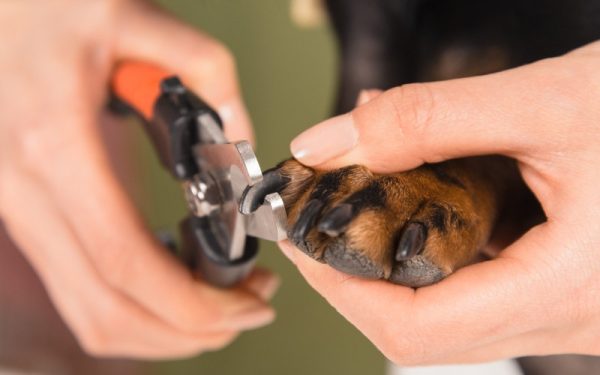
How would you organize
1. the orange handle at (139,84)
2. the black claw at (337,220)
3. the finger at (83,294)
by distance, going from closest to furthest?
the black claw at (337,220) < the orange handle at (139,84) < the finger at (83,294)

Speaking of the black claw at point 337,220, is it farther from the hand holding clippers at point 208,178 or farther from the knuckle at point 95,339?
the knuckle at point 95,339

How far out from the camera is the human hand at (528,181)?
580mm

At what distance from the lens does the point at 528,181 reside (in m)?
0.64

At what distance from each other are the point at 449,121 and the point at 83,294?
2.19 feet

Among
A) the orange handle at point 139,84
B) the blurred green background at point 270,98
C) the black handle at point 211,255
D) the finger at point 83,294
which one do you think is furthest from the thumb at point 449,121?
the blurred green background at point 270,98

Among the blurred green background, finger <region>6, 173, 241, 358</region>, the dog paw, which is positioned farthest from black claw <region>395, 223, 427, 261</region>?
the blurred green background

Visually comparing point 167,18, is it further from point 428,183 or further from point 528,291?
point 528,291

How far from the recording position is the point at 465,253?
2.08 feet

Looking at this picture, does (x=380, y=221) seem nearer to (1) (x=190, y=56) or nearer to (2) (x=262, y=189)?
(2) (x=262, y=189)

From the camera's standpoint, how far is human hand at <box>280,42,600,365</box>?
580mm

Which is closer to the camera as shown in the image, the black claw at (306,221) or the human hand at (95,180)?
the black claw at (306,221)

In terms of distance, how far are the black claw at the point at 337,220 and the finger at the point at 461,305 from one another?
0.06 metres

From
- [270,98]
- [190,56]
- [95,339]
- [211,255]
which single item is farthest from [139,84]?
[270,98]

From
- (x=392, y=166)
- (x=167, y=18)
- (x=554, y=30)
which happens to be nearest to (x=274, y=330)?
(x=167, y=18)
